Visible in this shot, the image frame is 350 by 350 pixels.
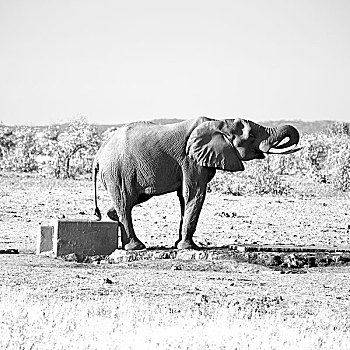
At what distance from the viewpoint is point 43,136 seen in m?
60.6

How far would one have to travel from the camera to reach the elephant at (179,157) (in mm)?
17781

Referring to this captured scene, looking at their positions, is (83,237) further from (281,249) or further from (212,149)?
(281,249)

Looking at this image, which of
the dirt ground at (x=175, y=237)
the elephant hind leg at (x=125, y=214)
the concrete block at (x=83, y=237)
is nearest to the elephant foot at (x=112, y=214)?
the elephant hind leg at (x=125, y=214)

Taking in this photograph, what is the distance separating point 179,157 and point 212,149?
62 centimetres

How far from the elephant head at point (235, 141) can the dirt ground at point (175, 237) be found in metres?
2.09

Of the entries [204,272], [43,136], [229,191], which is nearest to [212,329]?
[204,272]

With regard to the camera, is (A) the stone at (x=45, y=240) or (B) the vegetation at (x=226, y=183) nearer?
(A) the stone at (x=45, y=240)

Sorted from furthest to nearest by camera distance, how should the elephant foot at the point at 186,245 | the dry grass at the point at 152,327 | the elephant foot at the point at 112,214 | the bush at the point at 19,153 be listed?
the bush at the point at 19,153, the elephant foot at the point at 112,214, the elephant foot at the point at 186,245, the dry grass at the point at 152,327

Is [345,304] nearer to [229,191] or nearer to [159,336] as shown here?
[159,336]

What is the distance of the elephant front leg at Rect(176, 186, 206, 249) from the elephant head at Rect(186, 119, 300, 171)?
1.77 ft

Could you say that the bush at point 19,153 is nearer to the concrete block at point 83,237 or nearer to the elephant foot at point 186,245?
the concrete block at point 83,237

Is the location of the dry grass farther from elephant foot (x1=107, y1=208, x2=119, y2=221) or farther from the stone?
elephant foot (x1=107, y1=208, x2=119, y2=221)

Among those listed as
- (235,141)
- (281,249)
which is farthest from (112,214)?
(281,249)

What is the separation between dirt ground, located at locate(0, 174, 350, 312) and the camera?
13.5 metres
